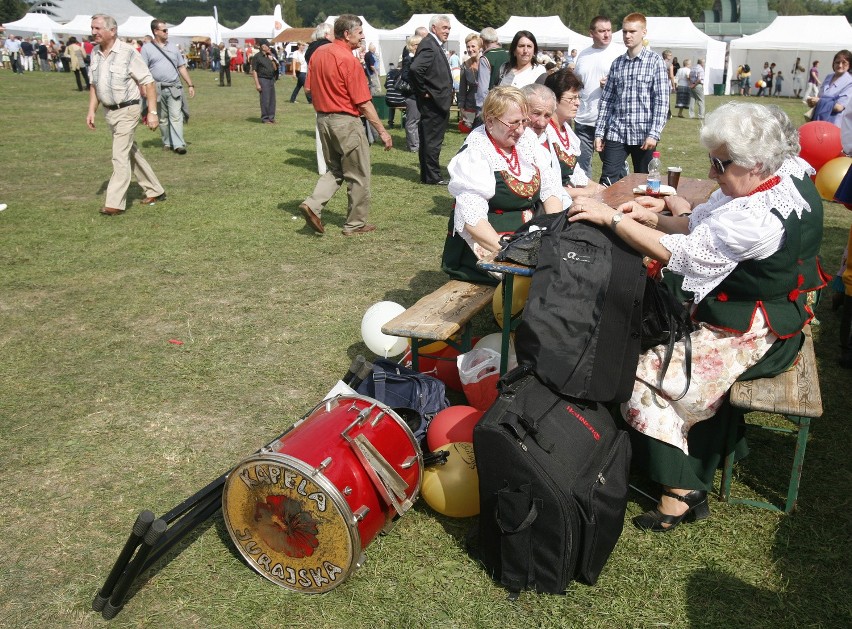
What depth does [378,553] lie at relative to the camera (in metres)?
2.95

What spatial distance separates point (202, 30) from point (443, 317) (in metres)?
48.2

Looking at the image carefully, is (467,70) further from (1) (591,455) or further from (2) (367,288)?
(1) (591,455)

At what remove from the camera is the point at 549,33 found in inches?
1155

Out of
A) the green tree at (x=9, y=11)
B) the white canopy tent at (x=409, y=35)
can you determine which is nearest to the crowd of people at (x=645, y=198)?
the white canopy tent at (x=409, y=35)

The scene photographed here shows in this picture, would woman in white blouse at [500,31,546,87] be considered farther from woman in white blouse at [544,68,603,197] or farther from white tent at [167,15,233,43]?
white tent at [167,15,233,43]

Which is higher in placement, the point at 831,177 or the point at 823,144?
the point at 823,144

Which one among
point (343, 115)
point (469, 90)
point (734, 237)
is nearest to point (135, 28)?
point (469, 90)

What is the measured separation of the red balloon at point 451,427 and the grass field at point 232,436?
0.32 meters

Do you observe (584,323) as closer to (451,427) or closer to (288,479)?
(451,427)

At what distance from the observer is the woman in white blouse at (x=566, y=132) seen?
538 centimetres

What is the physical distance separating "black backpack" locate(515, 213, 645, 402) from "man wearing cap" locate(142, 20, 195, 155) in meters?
10.1

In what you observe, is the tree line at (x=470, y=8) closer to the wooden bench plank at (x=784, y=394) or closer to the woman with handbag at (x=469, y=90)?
the woman with handbag at (x=469, y=90)

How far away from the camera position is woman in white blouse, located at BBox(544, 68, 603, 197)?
5.38m

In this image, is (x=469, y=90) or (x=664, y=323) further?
(x=469, y=90)
